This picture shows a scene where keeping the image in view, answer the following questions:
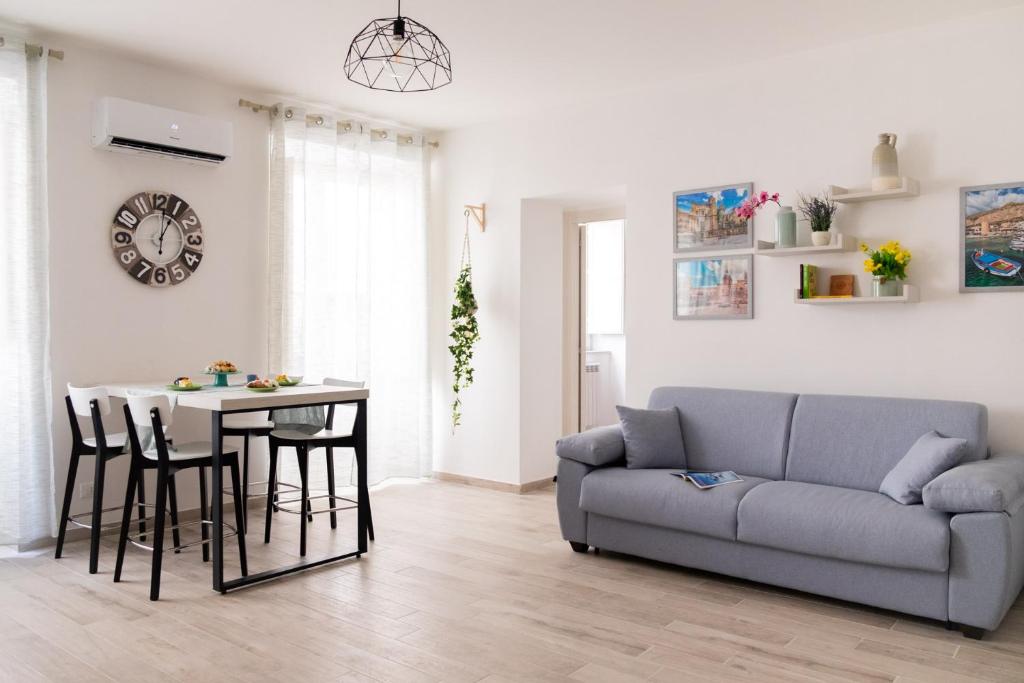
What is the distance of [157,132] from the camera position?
4.62 metres

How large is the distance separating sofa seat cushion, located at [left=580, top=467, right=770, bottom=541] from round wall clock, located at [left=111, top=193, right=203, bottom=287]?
2832 mm

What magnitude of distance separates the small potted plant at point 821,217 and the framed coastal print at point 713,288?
0.48 metres

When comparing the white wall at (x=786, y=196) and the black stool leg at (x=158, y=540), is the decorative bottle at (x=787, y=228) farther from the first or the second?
the black stool leg at (x=158, y=540)

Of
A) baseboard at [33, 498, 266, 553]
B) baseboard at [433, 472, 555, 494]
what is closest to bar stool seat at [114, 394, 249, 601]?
baseboard at [33, 498, 266, 553]

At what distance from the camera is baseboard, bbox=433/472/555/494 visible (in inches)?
234

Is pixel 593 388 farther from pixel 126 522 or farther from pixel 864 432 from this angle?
pixel 126 522

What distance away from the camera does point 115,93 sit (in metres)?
4.68

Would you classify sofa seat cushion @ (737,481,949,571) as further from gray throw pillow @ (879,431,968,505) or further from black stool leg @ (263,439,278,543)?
black stool leg @ (263,439,278,543)

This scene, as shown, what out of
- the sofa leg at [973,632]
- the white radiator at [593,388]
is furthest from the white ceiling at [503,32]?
the white radiator at [593,388]

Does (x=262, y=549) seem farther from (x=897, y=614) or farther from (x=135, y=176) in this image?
(x=897, y=614)

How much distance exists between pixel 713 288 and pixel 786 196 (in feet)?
2.25

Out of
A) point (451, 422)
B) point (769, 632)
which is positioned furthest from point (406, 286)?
point (769, 632)

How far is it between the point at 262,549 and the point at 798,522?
279 centimetres

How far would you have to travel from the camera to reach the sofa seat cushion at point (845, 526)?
3.21 meters
